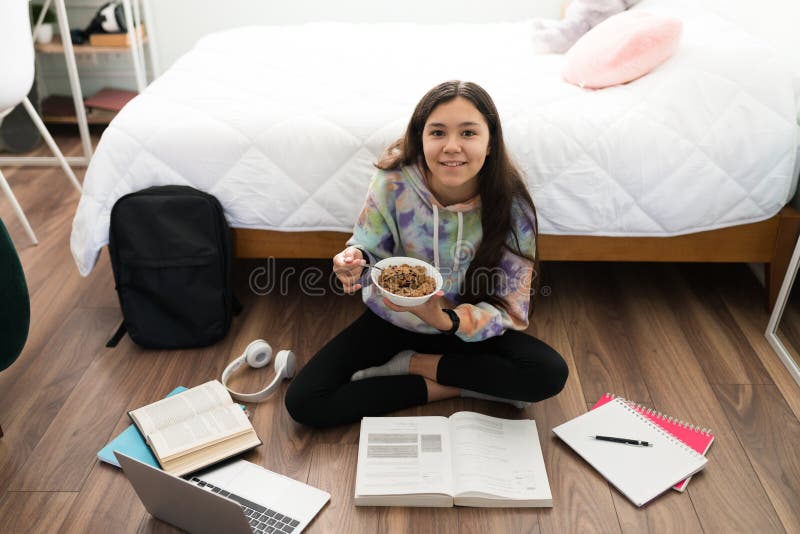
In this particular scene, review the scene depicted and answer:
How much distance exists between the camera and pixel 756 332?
A: 1.95m

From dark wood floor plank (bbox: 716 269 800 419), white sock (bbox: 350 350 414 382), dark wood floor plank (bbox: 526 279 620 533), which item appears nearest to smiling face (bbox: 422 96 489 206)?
white sock (bbox: 350 350 414 382)

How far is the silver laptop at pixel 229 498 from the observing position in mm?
1235

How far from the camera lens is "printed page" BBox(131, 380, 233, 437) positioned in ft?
5.10

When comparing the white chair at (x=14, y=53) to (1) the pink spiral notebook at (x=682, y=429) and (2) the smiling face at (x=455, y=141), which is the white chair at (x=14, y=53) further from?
(1) the pink spiral notebook at (x=682, y=429)

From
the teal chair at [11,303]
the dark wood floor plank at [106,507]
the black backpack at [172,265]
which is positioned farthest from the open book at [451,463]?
the teal chair at [11,303]

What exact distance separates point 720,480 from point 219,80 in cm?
163

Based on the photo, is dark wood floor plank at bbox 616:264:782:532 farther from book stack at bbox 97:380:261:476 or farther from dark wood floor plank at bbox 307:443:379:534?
book stack at bbox 97:380:261:476

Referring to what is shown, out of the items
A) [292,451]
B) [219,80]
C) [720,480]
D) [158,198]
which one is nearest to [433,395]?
[292,451]

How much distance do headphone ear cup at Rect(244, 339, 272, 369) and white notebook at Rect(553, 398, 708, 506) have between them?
0.71m

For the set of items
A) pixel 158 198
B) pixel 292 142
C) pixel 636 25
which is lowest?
pixel 158 198

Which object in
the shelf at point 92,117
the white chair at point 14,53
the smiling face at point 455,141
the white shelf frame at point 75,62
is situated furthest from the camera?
the shelf at point 92,117

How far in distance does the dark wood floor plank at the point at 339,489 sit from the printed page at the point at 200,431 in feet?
0.57

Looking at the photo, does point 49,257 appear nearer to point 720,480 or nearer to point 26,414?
point 26,414

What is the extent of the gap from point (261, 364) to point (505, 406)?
603 millimetres
